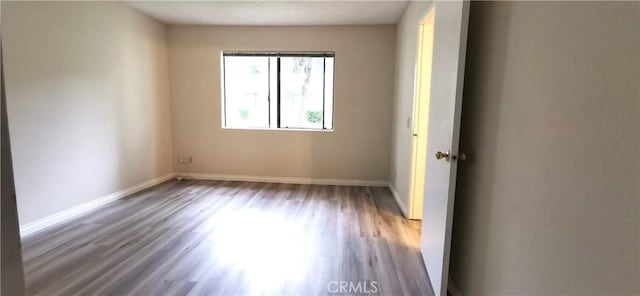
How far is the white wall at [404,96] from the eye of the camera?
3147 mm

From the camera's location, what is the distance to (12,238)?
817 mm

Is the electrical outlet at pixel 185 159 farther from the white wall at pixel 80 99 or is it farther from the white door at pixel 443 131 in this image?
the white door at pixel 443 131

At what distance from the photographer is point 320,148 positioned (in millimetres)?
4664

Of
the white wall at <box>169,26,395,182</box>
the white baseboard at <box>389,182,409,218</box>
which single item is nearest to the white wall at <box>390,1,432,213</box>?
the white baseboard at <box>389,182,409,218</box>

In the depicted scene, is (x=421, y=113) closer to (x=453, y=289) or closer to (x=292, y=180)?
(x=453, y=289)

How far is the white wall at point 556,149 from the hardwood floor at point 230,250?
0.85 metres

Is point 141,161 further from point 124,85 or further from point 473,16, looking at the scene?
point 473,16

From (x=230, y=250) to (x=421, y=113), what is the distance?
2.08m

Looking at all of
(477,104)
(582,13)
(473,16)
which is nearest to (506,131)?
(477,104)

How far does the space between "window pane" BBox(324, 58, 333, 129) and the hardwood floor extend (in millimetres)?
1348

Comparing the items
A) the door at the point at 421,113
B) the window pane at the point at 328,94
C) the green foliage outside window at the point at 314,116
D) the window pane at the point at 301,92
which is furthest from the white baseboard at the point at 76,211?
the door at the point at 421,113

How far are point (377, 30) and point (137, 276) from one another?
3.88 metres

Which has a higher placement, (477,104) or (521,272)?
(477,104)


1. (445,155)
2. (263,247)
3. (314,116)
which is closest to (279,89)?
(314,116)
